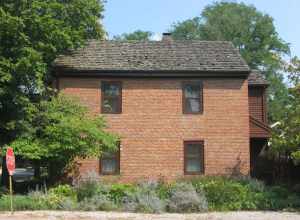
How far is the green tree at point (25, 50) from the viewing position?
21.5 m

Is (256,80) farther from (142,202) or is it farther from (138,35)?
(138,35)

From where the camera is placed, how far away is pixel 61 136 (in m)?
21.5

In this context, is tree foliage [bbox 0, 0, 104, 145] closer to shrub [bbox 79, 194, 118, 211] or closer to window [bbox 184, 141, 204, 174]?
shrub [bbox 79, 194, 118, 211]

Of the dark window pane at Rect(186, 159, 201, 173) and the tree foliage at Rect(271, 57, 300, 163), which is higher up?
the tree foliage at Rect(271, 57, 300, 163)

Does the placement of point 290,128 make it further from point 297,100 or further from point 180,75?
point 180,75

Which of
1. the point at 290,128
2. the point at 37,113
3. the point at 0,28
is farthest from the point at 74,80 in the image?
the point at 290,128

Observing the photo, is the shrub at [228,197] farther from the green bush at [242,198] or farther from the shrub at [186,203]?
the shrub at [186,203]

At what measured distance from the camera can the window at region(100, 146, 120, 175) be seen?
25.0 metres

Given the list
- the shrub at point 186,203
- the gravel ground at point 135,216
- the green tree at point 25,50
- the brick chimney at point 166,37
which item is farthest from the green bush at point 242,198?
the brick chimney at point 166,37

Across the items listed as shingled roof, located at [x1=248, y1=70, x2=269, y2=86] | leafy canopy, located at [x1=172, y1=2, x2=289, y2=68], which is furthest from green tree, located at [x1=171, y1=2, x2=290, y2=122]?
shingled roof, located at [x1=248, y1=70, x2=269, y2=86]

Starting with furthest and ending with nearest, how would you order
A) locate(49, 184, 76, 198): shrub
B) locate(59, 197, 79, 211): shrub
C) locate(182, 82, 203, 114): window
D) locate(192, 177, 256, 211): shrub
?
1. locate(182, 82, 203, 114): window
2. locate(49, 184, 76, 198): shrub
3. locate(192, 177, 256, 211): shrub
4. locate(59, 197, 79, 211): shrub

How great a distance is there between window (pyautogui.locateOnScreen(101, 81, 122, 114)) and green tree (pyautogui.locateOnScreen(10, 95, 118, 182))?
1.74m

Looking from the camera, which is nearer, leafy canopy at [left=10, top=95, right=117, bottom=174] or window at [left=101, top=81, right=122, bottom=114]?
leafy canopy at [left=10, top=95, right=117, bottom=174]

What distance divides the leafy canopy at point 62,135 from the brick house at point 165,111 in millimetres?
2039
